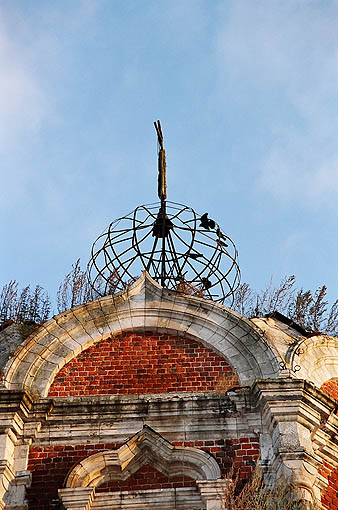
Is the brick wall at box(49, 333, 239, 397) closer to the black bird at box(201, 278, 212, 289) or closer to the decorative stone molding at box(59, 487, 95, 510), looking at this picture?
the decorative stone molding at box(59, 487, 95, 510)

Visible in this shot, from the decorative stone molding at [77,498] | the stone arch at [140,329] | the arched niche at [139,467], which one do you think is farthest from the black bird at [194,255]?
the decorative stone molding at [77,498]

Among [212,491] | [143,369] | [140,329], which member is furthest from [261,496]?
[140,329]

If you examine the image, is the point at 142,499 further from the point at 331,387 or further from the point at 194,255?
the point at 194,255

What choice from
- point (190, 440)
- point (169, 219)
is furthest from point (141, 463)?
point (169, 219)

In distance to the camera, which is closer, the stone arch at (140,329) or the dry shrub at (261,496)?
the dry shrub at (261,496)

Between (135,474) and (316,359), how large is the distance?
2.98 meters

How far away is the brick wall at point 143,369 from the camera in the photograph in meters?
13.9

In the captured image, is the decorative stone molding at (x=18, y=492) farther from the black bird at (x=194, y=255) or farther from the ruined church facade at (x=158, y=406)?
the black bird at (x=194, y=255)

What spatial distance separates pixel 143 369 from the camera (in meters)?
14.1

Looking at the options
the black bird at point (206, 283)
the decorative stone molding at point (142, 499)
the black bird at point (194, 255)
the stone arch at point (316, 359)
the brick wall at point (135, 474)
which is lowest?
the decorative stone molding at point (142, 499)

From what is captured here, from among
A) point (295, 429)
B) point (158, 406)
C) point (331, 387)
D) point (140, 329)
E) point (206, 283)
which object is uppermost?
point (206, 283)

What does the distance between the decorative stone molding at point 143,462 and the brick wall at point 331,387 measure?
2.10 m

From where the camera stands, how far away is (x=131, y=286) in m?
14.7

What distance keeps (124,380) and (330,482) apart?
295 centimetres
